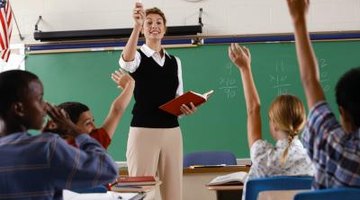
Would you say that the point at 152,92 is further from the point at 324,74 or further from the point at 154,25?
the point at 324,74

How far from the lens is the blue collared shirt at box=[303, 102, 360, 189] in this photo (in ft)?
4.31

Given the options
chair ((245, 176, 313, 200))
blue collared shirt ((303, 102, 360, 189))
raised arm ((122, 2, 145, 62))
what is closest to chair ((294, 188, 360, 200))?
blue collared shirt ((303, 102, 360, 189))

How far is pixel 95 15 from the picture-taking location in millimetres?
5008

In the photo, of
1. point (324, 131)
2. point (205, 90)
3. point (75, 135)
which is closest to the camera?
point (324, 131)

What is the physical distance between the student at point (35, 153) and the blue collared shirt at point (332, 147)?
0.60 meters

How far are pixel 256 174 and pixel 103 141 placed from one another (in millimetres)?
662

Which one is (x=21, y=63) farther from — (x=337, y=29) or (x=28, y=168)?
(x=28, y=168)

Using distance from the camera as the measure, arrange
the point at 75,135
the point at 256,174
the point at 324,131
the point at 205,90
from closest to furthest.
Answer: the point at 324,131
the point at 75,135
the point at 256,174
the point at 205,90

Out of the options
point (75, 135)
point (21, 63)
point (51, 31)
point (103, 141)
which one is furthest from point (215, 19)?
point (75, 135)

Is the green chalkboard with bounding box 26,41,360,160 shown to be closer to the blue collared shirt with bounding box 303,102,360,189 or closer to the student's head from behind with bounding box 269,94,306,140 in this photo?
the student's head from behind with bounding box 269,94,306,140

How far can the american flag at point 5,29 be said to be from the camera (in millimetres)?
4684

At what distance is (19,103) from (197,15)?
3.67m

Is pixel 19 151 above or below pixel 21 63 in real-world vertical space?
below

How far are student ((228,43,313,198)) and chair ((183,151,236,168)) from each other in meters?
2.08
